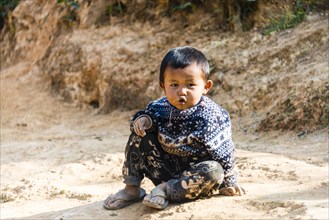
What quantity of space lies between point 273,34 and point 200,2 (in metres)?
1.29

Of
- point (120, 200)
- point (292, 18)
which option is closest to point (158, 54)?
point (292, 18)

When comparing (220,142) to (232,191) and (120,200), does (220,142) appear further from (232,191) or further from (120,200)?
(120,200)

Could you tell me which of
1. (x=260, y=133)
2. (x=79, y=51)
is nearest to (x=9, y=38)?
(x=79, y=51)

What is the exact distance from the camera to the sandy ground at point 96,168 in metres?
2.90

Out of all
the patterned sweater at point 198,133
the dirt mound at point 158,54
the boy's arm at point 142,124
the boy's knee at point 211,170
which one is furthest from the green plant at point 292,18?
the boy's knee at point 211,170

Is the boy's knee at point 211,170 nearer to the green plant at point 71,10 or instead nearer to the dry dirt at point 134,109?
the dry dirt at point 134,109

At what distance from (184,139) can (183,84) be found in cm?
30

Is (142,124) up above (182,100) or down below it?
below

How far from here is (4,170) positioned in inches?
203

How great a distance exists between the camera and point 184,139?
120 inches

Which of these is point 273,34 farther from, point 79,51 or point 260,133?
point 79,51

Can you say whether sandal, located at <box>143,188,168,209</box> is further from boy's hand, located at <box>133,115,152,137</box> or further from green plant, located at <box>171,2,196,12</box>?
green plant, located at <box>171,2,196,12</box>

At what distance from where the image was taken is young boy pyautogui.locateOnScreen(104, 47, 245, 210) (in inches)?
118

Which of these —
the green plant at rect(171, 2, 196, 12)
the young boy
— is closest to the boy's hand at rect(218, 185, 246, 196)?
the young boy
